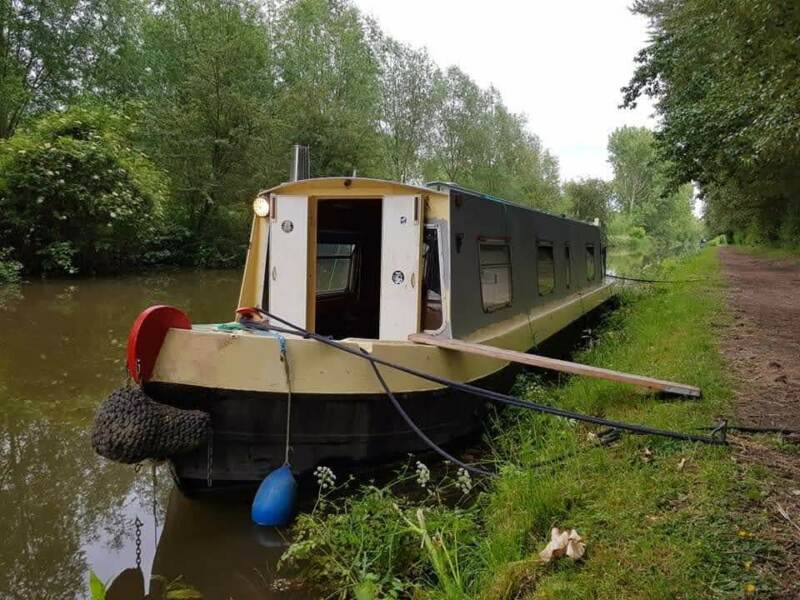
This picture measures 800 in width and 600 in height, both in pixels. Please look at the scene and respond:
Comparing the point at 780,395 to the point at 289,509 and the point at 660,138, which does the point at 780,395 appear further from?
the point at 660,138

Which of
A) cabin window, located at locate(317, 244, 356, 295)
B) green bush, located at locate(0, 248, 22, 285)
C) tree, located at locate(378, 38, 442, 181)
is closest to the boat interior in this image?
cabin window, located at locate(317, 244, 356, 295)

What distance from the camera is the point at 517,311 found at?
613 cm

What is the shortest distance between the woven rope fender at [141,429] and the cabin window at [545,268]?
4557 mm

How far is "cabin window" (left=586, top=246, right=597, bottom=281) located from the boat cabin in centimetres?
412

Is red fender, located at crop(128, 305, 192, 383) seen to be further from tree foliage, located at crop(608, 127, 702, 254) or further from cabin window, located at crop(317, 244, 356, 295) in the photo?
tree foliage, located at crop(608, 127, 702, 254)

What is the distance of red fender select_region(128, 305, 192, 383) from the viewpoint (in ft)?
11.5

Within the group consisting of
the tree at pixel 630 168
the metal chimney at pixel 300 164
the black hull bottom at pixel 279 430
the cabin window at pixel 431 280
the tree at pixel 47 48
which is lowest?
the black hull bottom at pixel 279 430

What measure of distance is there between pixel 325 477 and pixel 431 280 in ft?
5.62

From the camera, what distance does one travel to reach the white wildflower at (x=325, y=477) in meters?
3.60

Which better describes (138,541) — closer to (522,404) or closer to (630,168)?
(522,404)

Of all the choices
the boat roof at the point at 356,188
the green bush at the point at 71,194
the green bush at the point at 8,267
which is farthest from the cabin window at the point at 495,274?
the green bush at the point at 8,267

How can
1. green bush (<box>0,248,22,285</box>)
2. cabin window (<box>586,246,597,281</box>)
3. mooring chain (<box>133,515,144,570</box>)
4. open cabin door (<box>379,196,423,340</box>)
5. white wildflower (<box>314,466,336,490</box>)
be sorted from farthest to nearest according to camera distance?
green bush (<box>0,248,22,285</box>) < cabin window (<box>586,246,597,281</box>) < open cabin door (<box>379,196,423,340</box>) < white wildflower (<box>314,466,336,490</box>) < mooring chain (<box>133,515,144,570</box>)

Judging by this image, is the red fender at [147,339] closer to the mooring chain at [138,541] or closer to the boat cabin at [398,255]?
the mooring chain at [138,541]

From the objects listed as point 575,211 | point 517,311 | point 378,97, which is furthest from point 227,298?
point 575,211
